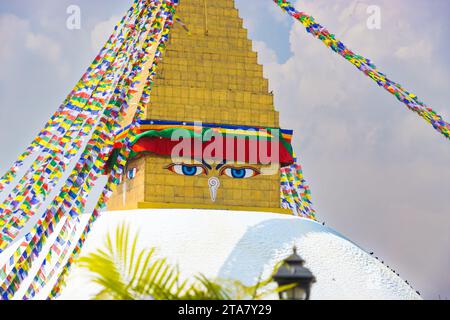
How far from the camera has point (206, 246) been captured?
1675cm

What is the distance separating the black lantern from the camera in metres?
9.34

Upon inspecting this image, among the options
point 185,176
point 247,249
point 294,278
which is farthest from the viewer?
point 185,176

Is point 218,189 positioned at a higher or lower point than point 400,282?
higher

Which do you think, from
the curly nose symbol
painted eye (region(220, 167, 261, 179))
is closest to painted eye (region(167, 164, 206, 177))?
the curly nose symbol

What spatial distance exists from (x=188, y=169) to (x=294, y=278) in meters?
9.90

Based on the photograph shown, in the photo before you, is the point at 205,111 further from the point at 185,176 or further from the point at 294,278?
the point at 294,278

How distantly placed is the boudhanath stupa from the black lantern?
629 cm

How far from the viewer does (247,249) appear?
55.4 ft

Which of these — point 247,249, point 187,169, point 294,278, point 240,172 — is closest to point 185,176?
point 187,169

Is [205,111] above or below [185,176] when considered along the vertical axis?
above
